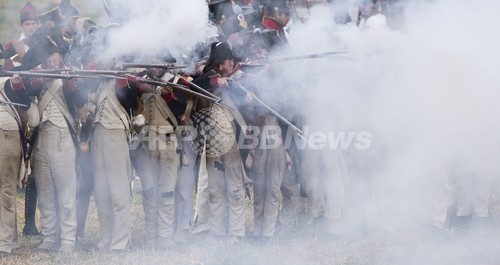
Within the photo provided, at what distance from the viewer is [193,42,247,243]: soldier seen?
Result: 9812 mm

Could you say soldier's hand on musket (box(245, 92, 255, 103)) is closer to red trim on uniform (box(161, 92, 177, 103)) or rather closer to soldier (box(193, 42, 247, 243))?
soldier (box(193, 42, 247, 243))

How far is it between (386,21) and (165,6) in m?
3.18

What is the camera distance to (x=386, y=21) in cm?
1091

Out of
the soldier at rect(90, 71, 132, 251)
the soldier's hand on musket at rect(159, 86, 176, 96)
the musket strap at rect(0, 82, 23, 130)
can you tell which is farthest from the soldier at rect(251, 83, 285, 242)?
the musket strap at rect(0, 82, 23, 130)

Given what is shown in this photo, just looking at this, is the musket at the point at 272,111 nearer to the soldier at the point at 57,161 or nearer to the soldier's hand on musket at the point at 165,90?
the soldier's hand on musket at the point at 165,90

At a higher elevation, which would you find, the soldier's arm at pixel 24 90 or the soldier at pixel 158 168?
the soldier's arm at pixel 24 90

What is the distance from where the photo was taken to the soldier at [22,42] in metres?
9.45

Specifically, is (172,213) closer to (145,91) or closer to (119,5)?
(145,91)

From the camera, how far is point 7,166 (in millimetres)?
9164

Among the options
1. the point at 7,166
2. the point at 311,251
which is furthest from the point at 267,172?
the point at 7,166

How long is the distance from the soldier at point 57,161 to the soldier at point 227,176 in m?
1.48

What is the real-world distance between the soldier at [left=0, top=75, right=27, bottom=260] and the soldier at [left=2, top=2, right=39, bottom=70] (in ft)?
1.41

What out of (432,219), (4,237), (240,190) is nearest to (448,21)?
(432,219)

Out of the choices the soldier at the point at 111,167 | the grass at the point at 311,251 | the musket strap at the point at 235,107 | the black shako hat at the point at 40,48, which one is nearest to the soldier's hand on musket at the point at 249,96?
the musket strap at the point at 235,107
